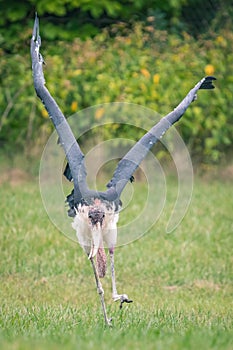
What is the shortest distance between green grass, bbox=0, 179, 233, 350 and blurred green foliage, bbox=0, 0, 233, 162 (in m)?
1.14

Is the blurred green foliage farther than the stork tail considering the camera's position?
Yes

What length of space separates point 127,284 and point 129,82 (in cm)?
514

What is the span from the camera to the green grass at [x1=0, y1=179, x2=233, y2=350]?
570 centimetres

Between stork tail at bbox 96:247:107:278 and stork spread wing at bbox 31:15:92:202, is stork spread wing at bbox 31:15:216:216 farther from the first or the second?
stork tail at bbox 96:247:107:278

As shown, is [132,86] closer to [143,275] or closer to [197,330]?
[143,275]

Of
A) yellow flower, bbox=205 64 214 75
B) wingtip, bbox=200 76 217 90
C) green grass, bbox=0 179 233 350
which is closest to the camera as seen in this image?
green grass, bbox=0 179 233 350

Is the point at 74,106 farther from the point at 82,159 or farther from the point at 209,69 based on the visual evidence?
the point at 82,159

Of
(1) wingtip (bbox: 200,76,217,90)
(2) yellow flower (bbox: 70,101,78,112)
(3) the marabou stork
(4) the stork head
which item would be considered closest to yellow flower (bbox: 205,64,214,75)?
(2) yellow flower (bbox: 70,101,78,112)

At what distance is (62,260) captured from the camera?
9984mm

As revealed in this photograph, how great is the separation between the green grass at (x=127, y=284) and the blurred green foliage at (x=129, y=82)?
114 centimetres

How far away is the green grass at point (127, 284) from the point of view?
5699mm

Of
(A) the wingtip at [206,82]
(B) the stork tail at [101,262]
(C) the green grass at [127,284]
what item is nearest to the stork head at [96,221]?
(B) the stork tail at [101,262]

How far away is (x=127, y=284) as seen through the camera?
9.41 m

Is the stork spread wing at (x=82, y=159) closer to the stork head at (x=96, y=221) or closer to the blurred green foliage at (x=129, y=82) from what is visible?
the stork head at (x=96, y=221)
